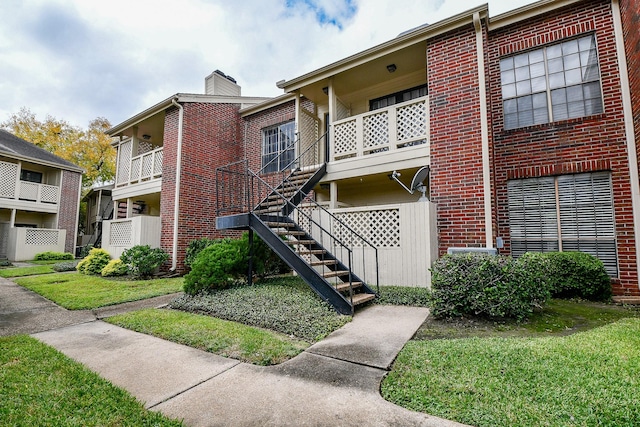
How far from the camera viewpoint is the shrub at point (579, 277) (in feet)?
18.4

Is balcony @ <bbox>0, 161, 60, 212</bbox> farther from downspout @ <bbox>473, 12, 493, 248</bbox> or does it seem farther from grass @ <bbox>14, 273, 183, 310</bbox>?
downspout @ <bbox>473, 12, 493, 248</bbox>

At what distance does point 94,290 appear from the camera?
7.25 meters

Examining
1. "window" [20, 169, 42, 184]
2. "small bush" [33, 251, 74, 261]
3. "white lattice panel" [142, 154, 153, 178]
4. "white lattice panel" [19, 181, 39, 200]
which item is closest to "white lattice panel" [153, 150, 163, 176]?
"white lattice panel" [142, 154, 153, 178]

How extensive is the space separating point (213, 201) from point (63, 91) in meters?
36.5

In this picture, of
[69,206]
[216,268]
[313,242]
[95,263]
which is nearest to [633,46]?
[313,242]

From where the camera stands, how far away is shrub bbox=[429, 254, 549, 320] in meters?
4.19

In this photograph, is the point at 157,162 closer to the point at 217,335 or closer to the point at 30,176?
the point at 217,335

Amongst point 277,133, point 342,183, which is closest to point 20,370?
point 342,183

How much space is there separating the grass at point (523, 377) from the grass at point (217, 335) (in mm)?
1270

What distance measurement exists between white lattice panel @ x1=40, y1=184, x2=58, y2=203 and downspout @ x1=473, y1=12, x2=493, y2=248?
22.1 m

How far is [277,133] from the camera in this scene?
37.8 ft

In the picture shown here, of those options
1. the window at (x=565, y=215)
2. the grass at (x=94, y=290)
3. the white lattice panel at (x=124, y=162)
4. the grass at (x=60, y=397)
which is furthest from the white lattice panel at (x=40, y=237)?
the window at (x=565, y=215)

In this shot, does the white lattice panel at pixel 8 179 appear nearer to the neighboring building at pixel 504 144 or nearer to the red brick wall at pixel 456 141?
the neighboring building at pixel 504 144

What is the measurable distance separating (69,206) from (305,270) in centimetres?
1988
